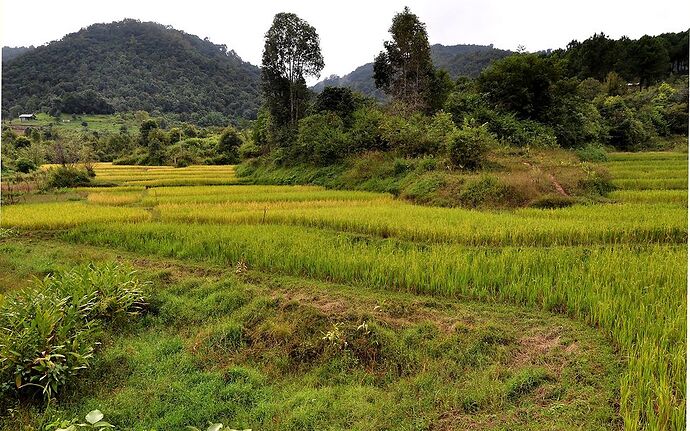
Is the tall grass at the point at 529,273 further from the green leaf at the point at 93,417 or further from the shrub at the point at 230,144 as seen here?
the shrub at the point at 230,144

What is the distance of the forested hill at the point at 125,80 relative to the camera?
54.8 meters

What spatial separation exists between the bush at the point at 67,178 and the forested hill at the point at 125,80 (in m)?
41.2

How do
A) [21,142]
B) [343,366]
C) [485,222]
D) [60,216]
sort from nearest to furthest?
[343,366] → [485,222] → [60,216] → [21,142]

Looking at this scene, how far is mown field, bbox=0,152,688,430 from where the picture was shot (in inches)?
142

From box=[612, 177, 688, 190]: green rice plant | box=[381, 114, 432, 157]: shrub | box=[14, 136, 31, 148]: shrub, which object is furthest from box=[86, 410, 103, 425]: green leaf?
box=[14, 136, 31, 148]: shrub

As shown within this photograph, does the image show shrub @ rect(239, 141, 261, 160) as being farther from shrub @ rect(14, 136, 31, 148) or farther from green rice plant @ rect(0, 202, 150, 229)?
green rice plant @ rect(0, 202, 150, 229)

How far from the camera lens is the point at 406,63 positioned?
21062 millimetres

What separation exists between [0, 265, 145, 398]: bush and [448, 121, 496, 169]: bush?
11351 millimetres

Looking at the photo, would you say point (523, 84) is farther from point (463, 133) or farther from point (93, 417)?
point (93, 417)

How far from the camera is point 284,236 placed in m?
8.23

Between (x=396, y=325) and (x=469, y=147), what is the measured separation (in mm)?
10469

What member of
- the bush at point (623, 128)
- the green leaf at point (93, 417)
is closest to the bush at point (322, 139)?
the bush at point (623, 128)

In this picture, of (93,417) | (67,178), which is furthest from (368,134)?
(93,417)

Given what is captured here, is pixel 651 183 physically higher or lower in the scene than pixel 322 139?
lower
